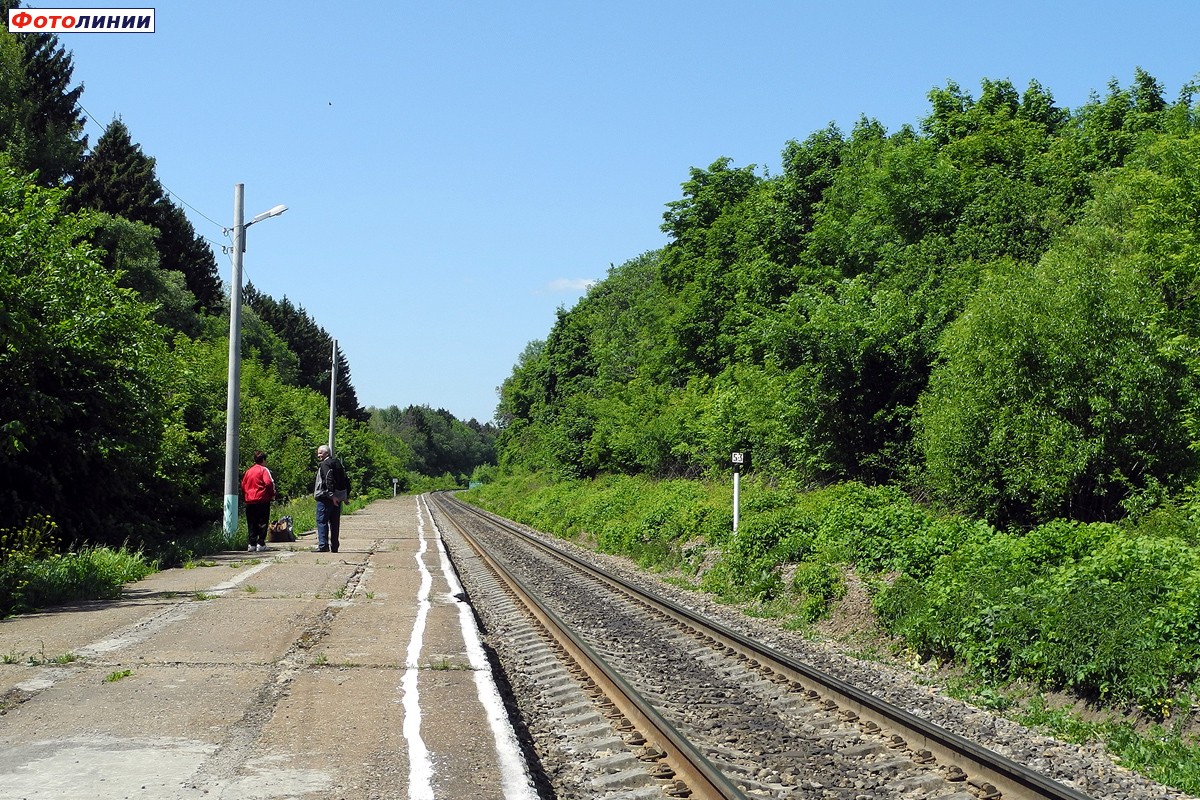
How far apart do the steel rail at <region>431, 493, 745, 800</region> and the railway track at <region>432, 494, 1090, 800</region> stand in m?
0.01

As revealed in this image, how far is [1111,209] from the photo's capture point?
2995cm

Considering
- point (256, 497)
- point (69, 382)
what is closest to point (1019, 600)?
point (69, 382)

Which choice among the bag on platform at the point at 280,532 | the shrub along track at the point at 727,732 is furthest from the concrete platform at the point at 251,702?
the bag on platform at the point at 280,532

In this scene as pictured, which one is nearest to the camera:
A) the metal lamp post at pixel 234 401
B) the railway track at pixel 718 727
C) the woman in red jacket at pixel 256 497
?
the railway track at pixel 718 727

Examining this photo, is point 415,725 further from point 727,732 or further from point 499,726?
point 727,732

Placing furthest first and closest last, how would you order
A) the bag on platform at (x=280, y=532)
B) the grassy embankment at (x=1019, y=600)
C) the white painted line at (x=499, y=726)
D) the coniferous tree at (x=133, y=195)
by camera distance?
the coniferous tree at (x=133, y=195) → the bag on platform at (x=280, y=532) → the grassy embankment at (x=1019, y=600) → the white painted line at (x=499, y=726)

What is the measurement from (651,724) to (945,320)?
18.3m

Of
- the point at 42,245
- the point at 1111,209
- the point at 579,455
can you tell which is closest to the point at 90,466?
the point at 42,245

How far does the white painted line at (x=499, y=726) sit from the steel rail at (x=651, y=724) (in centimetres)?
97

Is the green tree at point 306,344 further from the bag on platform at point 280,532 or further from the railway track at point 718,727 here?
the railway track at point 718,727

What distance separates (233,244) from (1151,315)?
18.7m

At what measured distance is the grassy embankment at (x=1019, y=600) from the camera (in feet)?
26.8

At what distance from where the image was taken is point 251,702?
754cm

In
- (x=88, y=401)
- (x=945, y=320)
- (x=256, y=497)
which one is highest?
(x=945, y=320)
